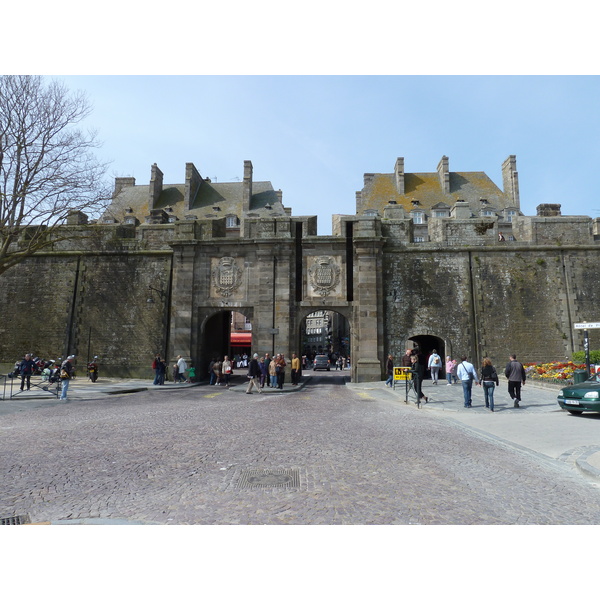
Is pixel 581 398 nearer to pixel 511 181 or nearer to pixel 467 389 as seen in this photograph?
pixel 467 389

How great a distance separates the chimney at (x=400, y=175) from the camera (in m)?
52.2

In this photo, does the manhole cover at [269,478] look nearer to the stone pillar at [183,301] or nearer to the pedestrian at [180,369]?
the pedestrian at [180,369]

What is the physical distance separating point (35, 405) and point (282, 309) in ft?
41.1

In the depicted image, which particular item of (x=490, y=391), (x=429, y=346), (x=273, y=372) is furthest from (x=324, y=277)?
(x=490, y=391)

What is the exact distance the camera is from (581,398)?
1103cm

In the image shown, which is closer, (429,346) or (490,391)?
(490,391)

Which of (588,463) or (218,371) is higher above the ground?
(218,371)

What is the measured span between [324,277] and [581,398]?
1470cm

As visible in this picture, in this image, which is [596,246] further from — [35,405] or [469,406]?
[35,405]

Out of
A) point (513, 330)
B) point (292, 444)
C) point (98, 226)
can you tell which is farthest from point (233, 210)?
point (292, 444)

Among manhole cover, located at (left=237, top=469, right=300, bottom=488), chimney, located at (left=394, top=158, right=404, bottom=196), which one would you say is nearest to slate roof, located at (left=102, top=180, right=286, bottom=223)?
chimney, located at (left=394, top=158, right=404, bottom=196)

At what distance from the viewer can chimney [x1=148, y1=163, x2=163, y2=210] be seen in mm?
50966

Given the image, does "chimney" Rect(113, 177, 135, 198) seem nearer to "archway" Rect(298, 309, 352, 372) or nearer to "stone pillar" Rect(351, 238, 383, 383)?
"archway" Rect(298, 309, 352, 372)

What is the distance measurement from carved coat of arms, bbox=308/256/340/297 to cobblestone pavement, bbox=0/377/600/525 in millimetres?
13803
